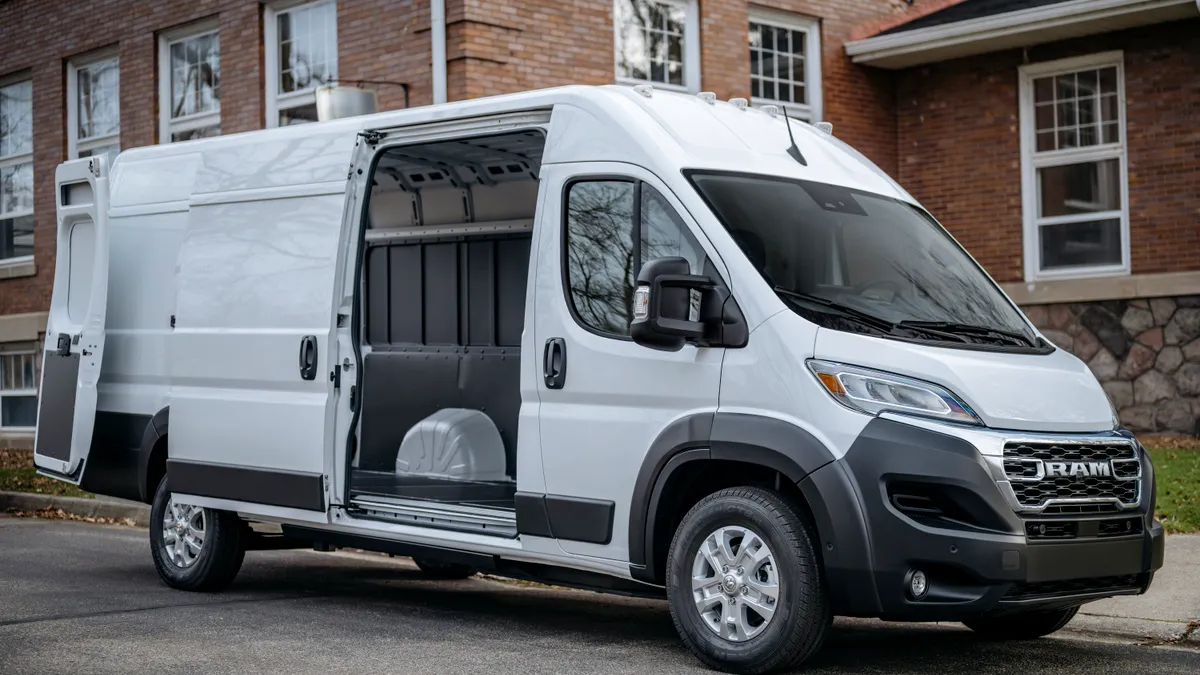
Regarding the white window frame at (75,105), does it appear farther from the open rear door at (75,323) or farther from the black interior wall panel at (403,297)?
the black interior wall panel at (403,297)

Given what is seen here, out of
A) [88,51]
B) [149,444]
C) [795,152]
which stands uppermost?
[88,51]

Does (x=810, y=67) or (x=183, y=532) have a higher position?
(x=810, y=67)

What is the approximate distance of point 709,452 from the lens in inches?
250

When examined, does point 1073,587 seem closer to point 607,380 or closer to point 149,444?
point 607,380

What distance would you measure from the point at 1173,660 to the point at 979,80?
12005mm

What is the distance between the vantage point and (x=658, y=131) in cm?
683

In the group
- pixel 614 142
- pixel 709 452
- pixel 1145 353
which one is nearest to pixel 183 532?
pixel 614 142

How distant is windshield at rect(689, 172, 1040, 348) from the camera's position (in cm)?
637

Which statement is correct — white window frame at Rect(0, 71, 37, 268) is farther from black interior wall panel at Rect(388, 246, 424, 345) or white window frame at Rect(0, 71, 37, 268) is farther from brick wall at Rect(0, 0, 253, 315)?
black interior wall panel at Rect(388, 246, 424, 345)

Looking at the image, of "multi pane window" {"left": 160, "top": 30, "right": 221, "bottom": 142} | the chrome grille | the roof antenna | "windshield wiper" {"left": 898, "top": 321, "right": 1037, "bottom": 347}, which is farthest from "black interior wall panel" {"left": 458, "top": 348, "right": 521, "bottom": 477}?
"multi pane window" {"left": 160, "top": 30, "right": 221, "bottom": 142}

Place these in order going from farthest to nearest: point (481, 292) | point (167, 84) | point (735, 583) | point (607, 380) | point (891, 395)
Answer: point (167, 84) → point (481, 292) → point (607, 380) → point (735, 583) → point (891, 395)

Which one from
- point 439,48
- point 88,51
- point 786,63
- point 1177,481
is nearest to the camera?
point 1177,481

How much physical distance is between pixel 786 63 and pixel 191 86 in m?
6.95

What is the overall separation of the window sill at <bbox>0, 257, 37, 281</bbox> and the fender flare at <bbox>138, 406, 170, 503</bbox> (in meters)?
11.2
